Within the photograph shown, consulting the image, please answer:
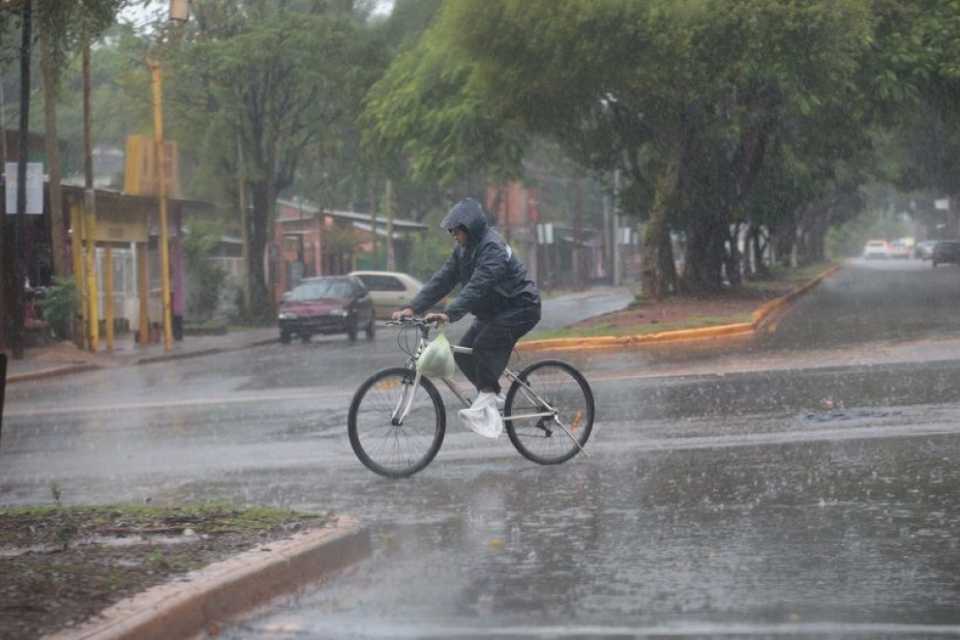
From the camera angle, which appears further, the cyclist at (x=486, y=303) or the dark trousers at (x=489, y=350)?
the dark trousers at (x=489, y=350)

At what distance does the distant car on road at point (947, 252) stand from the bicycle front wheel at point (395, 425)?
73.9m

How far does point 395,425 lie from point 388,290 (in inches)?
1479

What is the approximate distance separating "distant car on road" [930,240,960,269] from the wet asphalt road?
213ft

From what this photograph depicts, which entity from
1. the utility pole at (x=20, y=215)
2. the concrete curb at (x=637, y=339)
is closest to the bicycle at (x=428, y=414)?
the concrete curb at (x=637, y=339)

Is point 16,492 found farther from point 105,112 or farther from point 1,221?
point 105,112

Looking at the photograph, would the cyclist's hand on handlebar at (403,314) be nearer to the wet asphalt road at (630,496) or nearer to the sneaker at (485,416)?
the sneaker at (485,416)

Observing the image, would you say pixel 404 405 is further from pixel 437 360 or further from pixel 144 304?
pixel 144 304

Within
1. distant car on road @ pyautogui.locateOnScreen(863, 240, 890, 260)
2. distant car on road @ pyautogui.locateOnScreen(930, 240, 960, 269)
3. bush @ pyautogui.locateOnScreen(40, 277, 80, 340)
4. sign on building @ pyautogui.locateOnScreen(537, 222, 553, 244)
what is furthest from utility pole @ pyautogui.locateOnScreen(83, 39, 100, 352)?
distant car on road @ pyautogui.locateOnScreen(863, 240, 890, 260)

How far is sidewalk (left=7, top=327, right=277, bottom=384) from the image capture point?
27.7 m

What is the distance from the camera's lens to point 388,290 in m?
47.7

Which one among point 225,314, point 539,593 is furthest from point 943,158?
point 539,593

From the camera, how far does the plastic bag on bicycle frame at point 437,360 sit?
10078mm

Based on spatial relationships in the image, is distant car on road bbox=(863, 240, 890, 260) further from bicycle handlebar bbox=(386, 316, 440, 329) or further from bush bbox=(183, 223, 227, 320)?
bicycle handlebar bbox=(386, 316, 440, 329)

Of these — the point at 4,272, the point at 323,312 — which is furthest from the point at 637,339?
the point at 4,272
